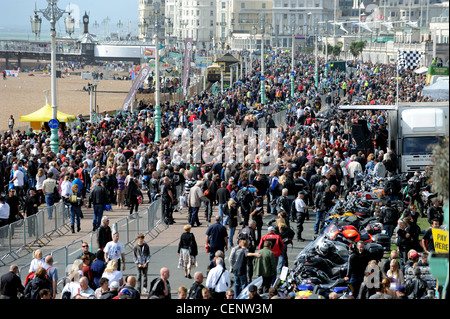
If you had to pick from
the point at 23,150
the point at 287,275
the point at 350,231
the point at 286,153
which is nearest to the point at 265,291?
the point at 287,275

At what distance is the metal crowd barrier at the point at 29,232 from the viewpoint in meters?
16.9

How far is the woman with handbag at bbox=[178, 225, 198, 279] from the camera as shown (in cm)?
1497

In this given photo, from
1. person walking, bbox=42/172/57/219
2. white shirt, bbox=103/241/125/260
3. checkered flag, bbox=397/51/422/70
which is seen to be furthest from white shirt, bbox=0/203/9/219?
checkered flag, bbox=397/51/422/70

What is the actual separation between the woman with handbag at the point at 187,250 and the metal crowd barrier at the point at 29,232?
378 cm

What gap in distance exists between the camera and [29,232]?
1770cm

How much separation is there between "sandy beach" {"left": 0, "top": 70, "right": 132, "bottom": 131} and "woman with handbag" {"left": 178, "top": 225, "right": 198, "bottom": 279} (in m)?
34.3

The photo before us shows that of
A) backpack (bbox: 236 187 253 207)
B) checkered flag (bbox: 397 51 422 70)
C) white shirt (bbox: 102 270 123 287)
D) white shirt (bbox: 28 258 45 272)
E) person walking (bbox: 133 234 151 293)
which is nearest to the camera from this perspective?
white shirt (bbox: 102 270 123 287)

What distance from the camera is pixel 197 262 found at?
16.4 m

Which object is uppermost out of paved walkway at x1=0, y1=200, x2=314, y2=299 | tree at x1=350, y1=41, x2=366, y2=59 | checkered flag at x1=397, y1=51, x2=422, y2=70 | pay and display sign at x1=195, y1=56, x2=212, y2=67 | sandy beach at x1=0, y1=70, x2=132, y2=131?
tree at x1=350, y1=41, x2=366, y2=59

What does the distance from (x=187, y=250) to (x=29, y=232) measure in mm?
4215

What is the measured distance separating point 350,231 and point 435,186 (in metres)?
6.84

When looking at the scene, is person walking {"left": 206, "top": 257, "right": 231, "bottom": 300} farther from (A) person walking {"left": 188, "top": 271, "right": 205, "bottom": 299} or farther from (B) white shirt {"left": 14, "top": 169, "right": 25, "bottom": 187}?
(B) white shirt {"left": 14, "top": 169, "right": 25, "bottom": 187}

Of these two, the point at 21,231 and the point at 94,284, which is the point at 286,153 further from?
the point at 94,284
